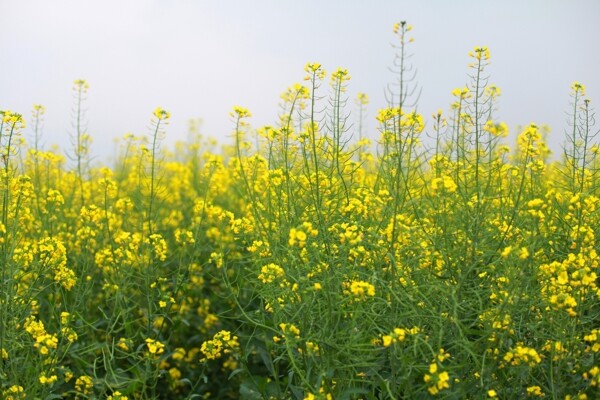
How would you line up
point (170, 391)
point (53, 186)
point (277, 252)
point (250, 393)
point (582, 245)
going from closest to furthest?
1. point (277, 252)
2. point (582, 245)
3. point (250, 393)
4. point (170, 391)
5. point (53, 186)

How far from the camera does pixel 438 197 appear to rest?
333 cm

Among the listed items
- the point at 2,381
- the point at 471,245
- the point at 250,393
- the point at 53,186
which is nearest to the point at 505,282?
the point at 471,245

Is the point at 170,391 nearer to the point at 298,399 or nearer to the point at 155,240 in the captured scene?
the point at 155,240

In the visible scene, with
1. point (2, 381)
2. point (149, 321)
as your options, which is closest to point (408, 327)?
point (149, 321)

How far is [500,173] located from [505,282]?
3.19 feet

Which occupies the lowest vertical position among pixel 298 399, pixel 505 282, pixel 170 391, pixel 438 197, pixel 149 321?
pixel 170 391

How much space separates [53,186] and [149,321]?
9.63 feet

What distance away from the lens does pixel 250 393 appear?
390cm

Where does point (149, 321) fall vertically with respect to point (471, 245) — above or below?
below

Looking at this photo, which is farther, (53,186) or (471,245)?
(53,186)

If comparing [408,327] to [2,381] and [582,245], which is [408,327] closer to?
[582,245]

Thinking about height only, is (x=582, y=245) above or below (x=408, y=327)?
above

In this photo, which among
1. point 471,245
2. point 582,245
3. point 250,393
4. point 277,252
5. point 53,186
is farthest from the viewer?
point 53,186

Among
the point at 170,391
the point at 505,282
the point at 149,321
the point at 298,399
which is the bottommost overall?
the point at 170,391
